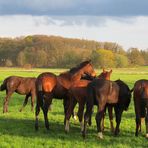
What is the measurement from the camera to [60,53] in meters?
113

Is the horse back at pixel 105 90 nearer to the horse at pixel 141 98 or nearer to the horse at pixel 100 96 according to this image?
the horse at pixel 100 96

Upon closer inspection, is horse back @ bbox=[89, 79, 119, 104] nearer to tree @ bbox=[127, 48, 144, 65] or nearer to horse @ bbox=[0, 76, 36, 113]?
A: horse @ bbox=[0, 76, 36, 113]

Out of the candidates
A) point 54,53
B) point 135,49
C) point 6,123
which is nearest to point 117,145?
point 6,123

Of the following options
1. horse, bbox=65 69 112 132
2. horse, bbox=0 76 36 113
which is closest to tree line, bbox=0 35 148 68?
horse, bbox=0 76 36 113

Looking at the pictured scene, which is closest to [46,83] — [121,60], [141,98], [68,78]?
[68,78]

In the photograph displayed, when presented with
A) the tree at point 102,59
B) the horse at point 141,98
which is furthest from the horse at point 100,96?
the tree at point 102,59

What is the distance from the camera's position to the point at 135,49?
12600cm

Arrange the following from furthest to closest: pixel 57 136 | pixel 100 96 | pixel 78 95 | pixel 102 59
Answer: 1. pixel 102 59
2. pixel 78 95
3. pixel 57 136
4. pixel 100 96

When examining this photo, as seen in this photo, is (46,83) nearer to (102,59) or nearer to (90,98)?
(90,98)

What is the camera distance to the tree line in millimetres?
105625

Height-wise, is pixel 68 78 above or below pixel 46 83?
above

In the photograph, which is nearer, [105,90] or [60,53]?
[105,90]

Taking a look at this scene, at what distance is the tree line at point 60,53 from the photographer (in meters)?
106

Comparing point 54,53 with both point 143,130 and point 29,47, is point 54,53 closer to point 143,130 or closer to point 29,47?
point 29,47
